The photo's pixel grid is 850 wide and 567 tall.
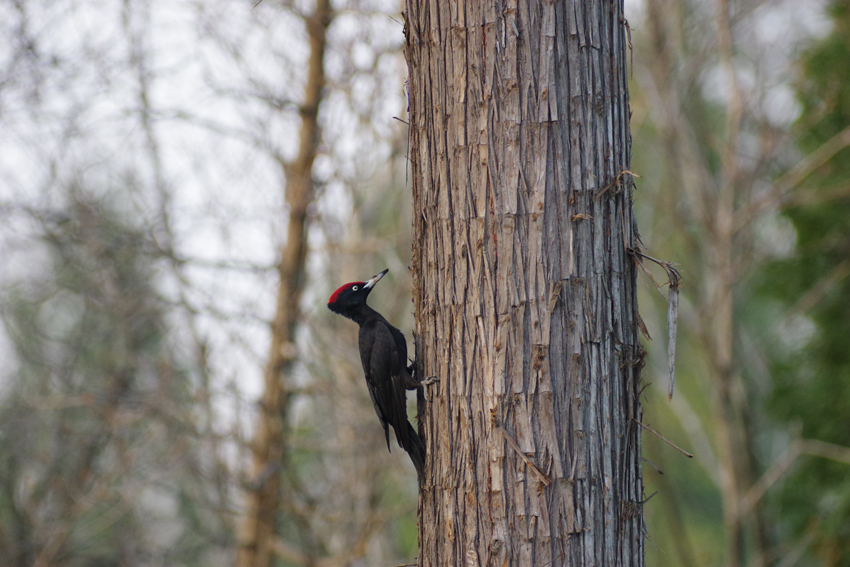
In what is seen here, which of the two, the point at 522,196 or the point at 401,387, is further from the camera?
the point at 401,387

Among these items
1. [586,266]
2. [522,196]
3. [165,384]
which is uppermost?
[522,196]

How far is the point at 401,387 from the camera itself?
3.66 m

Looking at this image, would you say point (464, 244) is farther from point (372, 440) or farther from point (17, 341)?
point (17, 341)

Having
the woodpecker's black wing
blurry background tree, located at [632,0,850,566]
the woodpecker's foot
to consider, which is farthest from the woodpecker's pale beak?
blurry background tree, located at [632,0,850,566]

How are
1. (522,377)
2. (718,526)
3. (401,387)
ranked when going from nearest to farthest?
(522,377) → (401,387) → (718,526)

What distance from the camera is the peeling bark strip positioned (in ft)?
7.61

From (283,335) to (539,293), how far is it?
5569 millimetres

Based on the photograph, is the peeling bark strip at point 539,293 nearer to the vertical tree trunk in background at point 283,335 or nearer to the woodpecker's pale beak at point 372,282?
the woodpecker's pale beak at point 372,282

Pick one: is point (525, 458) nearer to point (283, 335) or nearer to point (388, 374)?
point (388, 374)

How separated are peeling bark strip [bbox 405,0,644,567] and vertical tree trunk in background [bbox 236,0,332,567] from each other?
5.13m

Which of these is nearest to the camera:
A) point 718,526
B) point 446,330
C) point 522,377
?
point 522,377

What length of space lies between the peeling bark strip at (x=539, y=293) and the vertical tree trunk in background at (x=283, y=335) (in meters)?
5.13

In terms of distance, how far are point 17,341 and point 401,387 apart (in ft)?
24.8

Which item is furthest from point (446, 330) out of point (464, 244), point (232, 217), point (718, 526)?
point (718, 526)
